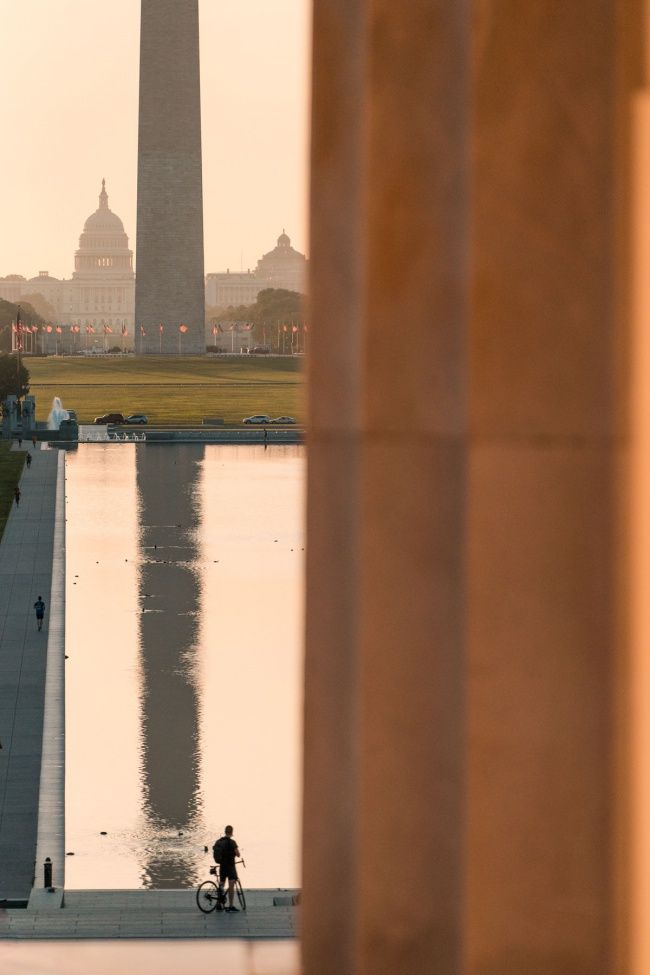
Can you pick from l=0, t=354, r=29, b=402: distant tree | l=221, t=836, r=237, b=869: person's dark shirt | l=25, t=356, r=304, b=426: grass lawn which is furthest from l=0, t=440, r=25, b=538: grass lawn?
l=221, t=836, r=237, b=869: person's dark shirt

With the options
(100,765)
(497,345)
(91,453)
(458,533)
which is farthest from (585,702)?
(91,453)

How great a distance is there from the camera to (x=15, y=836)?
1289 cm

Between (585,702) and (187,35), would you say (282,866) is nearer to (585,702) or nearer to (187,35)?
(585,702)

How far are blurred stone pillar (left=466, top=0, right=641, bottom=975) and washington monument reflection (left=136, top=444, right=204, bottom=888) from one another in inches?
368

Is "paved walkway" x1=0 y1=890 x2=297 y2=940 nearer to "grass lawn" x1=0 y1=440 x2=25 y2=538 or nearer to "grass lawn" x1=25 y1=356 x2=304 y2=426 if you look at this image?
"grass lawn" x1=0 y1=440 x2=25 y2=538

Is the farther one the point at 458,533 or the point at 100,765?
the point at 100,765

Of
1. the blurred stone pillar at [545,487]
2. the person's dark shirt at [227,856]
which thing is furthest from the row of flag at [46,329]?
the blurred stone pillar at [545,487]

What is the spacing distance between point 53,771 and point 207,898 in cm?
392

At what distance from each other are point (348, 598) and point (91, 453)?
178 feet

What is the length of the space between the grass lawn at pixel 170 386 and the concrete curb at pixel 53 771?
4790 cm

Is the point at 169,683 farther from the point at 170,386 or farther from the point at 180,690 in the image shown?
the point at 170,386

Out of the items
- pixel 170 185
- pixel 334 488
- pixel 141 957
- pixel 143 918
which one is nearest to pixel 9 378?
pixel 170 185

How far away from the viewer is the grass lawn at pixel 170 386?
3044 inches

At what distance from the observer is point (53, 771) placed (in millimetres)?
14875
